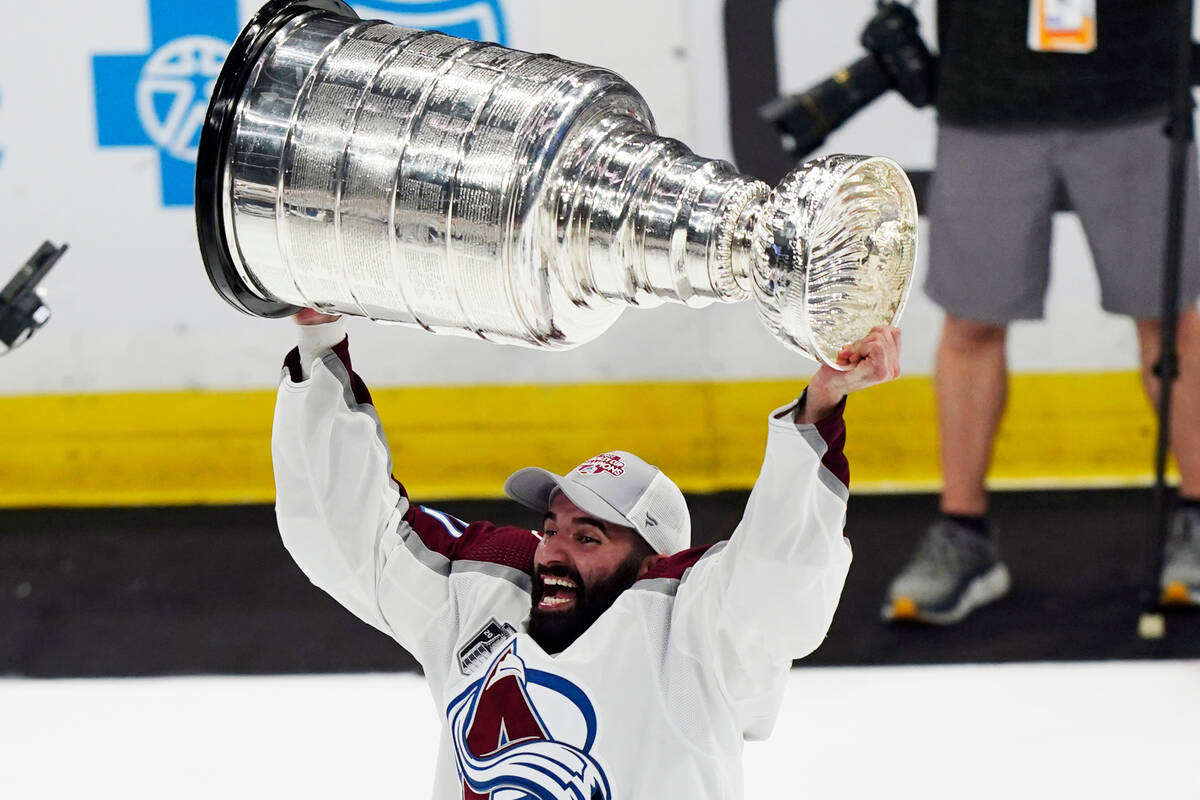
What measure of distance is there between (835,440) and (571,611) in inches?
17.6

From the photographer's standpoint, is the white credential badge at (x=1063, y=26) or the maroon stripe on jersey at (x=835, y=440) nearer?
the maroon stripe on jersey at (x=835, y=440)

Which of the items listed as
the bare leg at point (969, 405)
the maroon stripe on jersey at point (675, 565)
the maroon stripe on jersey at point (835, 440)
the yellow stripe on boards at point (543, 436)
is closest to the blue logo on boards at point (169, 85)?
the yellow stripe on boards at point (543, 436)

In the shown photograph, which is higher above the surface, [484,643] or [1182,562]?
[484,643]

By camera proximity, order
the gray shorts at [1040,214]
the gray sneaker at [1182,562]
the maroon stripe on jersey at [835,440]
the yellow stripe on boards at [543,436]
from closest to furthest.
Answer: the maroon stripe on jersey at [835,440], the gray sneaker at [1182,562], the gray shorts at [1040,214], the yellow stripe on boards at [543,436]

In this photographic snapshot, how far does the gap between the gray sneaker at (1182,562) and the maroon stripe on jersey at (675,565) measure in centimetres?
192

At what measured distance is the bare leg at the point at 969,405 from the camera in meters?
3.73

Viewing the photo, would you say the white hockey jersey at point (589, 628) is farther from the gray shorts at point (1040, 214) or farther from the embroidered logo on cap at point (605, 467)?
the gray shorts at point (1040, 214)

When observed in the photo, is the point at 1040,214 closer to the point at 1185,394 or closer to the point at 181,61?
the point at 1185,394

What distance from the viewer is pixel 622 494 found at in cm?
196

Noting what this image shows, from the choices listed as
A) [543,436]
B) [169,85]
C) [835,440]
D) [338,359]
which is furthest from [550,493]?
[169,85]

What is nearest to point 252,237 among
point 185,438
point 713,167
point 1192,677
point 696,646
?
point 713,167

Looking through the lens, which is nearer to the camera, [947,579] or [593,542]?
[593,542]

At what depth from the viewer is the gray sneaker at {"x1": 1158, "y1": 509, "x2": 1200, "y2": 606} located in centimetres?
355

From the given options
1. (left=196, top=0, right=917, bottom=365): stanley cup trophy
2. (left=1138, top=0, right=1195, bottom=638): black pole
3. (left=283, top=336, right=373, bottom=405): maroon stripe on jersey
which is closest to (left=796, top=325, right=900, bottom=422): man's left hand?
(left=196, top=0, right=917, bottom=365): stanley cup trophy
